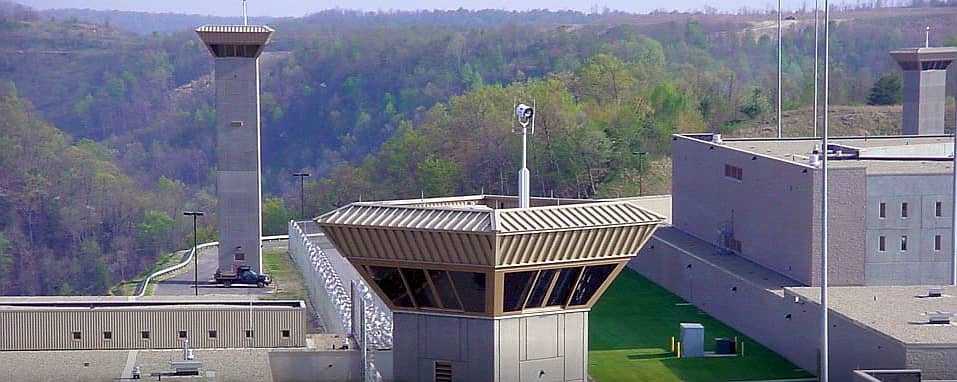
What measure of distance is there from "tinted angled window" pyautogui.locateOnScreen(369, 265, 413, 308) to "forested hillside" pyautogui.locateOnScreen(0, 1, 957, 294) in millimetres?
73535

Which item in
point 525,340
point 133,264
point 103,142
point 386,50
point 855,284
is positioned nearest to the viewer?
point 525,340

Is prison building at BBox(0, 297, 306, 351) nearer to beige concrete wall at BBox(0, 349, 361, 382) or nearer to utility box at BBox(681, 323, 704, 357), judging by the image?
beige concrete wall at BBox(0, 349, 361, 382)

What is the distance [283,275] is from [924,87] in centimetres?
3470

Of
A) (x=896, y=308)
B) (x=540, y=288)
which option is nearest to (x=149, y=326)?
(x=540, y=288)

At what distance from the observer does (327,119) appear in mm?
159750

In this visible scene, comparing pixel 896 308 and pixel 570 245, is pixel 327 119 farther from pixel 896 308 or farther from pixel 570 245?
pixel 570 245

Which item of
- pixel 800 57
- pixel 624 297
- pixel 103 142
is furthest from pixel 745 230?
pixel 800 57

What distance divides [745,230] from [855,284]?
25.2 ft

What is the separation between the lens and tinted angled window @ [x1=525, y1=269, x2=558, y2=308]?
30062 millimetres

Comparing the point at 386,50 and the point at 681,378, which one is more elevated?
the point at 386,50

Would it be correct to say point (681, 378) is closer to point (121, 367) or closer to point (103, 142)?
point (121, 367)

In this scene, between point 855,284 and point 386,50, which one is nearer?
point 855,284

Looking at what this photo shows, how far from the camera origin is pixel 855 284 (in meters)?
45.5

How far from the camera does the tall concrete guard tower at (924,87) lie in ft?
252
